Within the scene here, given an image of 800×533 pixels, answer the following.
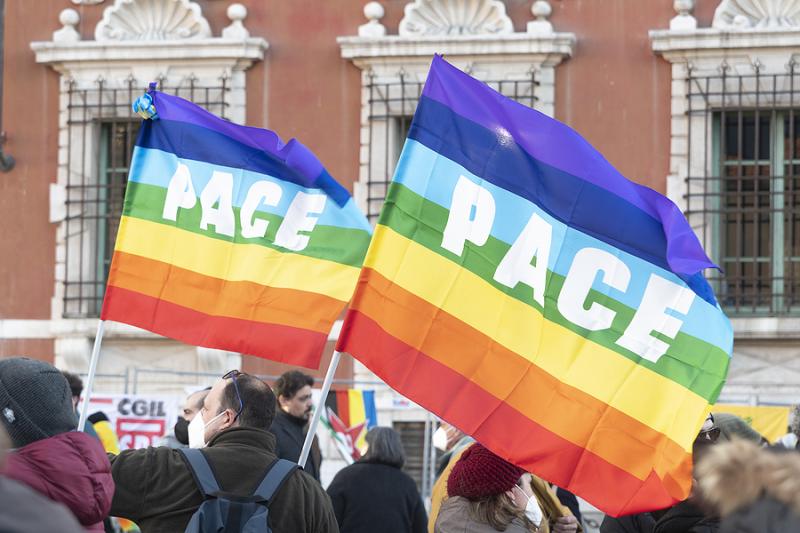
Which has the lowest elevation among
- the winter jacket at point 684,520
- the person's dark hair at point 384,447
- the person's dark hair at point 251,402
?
the person's dark hair at point 384,447

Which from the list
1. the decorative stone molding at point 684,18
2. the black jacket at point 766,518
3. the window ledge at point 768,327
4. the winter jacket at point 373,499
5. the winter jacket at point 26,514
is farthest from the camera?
the decorative stone molding at point 684,18

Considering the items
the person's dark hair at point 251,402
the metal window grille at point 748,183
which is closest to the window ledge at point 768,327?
the metal window grille at point 748,183

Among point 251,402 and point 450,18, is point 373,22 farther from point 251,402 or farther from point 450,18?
point 251,402

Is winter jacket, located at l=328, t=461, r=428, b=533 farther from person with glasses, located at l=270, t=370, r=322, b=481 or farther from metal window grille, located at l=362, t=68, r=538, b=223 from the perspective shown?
metal window grille, located at l=362, t=68, r=538, b=223

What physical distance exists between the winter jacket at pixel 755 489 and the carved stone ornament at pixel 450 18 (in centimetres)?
1233

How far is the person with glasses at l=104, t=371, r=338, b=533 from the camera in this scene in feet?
16.5

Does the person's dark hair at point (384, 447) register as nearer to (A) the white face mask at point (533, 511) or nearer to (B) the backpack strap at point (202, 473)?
(A) the white face mask at point (533, 511)

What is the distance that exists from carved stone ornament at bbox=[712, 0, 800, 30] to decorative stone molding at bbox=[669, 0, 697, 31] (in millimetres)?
207

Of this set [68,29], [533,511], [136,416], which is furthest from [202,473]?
[68,29]

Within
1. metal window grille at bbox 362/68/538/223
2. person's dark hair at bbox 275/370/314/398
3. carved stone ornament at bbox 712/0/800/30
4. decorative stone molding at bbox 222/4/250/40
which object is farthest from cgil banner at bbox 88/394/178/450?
carved stone ornament at bbox 712/0/800/30

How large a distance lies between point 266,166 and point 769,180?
8.49m

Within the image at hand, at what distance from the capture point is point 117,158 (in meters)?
16.4

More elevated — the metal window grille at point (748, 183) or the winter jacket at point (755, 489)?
the metal window grille at point (748, 183)

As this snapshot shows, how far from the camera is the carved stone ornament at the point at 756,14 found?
1497 centimetres
